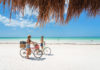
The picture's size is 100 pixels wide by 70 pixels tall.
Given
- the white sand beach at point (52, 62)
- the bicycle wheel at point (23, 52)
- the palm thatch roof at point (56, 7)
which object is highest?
the palm thatch roof at point (56, 7)

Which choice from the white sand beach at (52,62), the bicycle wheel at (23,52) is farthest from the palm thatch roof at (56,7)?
the bicycle wheel at (23,52)

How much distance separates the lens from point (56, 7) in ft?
3.80

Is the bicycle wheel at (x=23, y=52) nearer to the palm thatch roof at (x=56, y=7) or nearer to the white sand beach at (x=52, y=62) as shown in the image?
the white sand beach at (x=52, y=62)

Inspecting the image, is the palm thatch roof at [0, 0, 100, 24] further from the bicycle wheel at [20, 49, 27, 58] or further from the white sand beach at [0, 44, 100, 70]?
the bicycle wheel at [20, 49, 27, 58]

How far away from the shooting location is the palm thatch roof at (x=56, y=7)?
1.07m

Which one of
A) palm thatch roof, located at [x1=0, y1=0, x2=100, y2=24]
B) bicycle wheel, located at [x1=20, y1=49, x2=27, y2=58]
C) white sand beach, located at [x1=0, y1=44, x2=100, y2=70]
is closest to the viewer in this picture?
palm thatch roof, located at [x1=0, y1=0, x2=100, y2=24]

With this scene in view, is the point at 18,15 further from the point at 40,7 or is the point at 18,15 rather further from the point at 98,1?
the point at 98,1

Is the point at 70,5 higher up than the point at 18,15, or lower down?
higher up

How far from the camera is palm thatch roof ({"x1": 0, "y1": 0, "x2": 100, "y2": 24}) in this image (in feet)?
3.52

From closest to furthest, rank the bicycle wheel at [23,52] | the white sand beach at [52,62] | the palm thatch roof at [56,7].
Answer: the palm thatch roof at [56,7] < the white sand beach at [52,62] < the bicycle wheel at [23,52]

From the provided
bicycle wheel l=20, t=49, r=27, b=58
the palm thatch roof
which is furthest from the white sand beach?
the palm thatch roof

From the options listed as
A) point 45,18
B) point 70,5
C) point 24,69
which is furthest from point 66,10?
point 24,69

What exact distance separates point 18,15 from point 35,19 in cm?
26

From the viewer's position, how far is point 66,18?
1.33 meters
